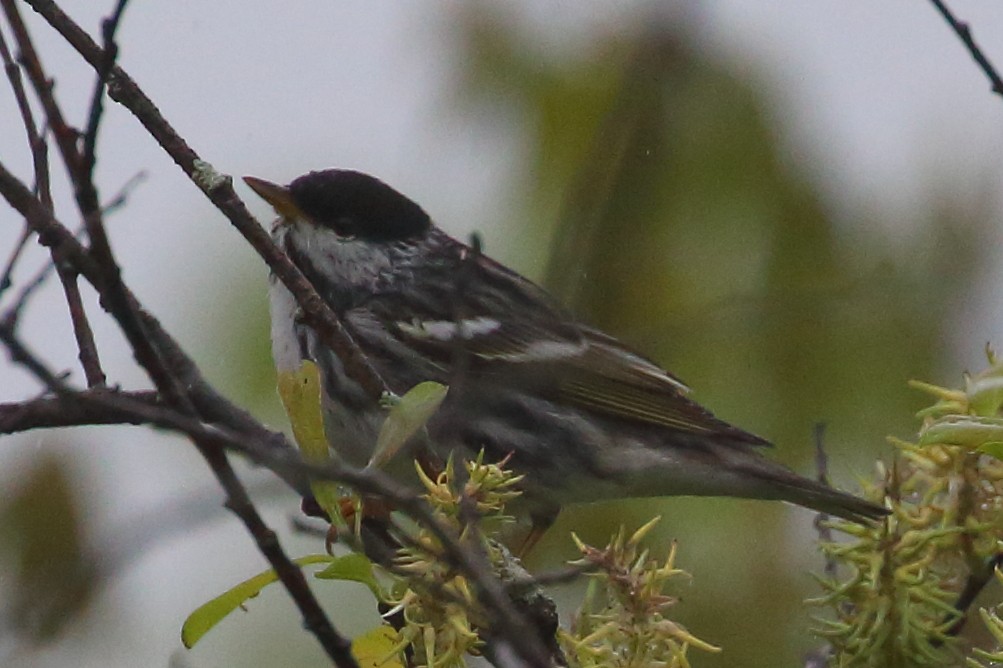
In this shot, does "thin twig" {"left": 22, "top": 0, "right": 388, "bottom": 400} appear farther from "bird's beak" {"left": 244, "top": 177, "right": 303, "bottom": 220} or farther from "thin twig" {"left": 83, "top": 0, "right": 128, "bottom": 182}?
"bird's beak" {"left": 244, "top": 177, "right": 303, "bottom": 220}

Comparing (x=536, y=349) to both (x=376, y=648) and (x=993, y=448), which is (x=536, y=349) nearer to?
(x=376, y=648)

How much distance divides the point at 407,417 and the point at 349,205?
2.59 meters

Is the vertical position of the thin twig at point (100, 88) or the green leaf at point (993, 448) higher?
the thin twig at point (100, 88)

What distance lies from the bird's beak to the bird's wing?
0.36 m

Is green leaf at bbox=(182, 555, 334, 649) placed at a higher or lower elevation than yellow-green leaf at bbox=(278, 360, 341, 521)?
lower

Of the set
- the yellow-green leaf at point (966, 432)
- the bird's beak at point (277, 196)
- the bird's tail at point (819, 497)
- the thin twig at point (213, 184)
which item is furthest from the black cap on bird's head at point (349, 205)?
the yellow-green leaf at point (966, 432)

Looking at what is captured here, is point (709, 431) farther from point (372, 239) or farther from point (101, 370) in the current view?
point (101, 370)

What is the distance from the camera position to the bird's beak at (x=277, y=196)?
431cm

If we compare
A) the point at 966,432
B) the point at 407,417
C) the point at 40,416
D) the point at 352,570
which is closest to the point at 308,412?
the point at 407,417

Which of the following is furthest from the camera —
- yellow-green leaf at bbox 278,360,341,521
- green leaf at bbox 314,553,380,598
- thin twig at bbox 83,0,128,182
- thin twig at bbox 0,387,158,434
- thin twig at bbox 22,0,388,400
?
thin twig at bbox 22,0,388,400

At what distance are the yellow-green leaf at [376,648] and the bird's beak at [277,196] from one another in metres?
2.37

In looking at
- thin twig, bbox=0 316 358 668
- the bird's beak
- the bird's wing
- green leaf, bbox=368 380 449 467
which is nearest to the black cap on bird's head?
the bird's beak

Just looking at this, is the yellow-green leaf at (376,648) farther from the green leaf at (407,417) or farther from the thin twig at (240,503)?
the thin twig at (240,503)

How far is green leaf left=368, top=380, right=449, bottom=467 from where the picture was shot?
2.09 metres
